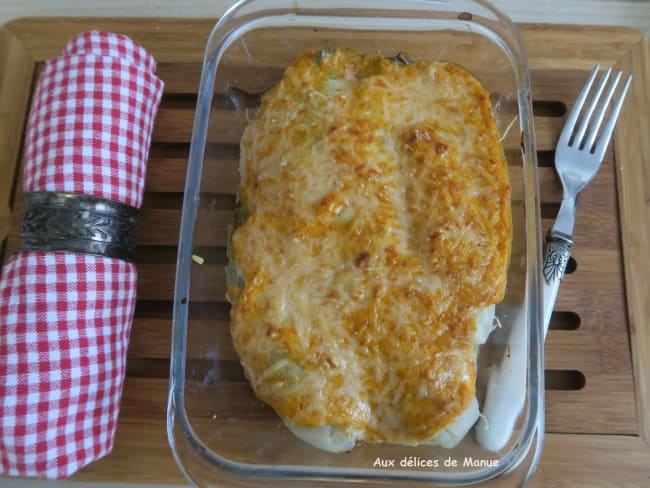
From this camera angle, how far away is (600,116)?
152 centimetres

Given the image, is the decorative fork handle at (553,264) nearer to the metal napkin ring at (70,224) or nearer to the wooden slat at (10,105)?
the metal napkin ring at (70,224)

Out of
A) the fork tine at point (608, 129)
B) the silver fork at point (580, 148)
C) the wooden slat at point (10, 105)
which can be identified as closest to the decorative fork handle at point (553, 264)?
the silver fork at point (580, 148)

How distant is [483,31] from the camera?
1.50 m

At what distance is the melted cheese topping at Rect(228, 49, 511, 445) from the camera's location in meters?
1.19

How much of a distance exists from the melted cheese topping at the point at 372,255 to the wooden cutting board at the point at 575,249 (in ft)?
1.02

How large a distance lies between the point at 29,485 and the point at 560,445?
138 cm

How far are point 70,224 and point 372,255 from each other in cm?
75

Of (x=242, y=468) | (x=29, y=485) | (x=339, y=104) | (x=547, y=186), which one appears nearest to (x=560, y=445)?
(x=547, y=186)

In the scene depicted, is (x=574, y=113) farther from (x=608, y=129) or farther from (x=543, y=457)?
(x=543, y=457)

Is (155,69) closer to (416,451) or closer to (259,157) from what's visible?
(259,157)

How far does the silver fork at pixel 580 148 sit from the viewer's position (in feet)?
4.71

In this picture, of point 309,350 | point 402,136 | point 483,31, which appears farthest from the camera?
point 483,31

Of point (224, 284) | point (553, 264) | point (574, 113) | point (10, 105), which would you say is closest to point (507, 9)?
point (574, 113)

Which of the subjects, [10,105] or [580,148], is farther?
[10,105]
